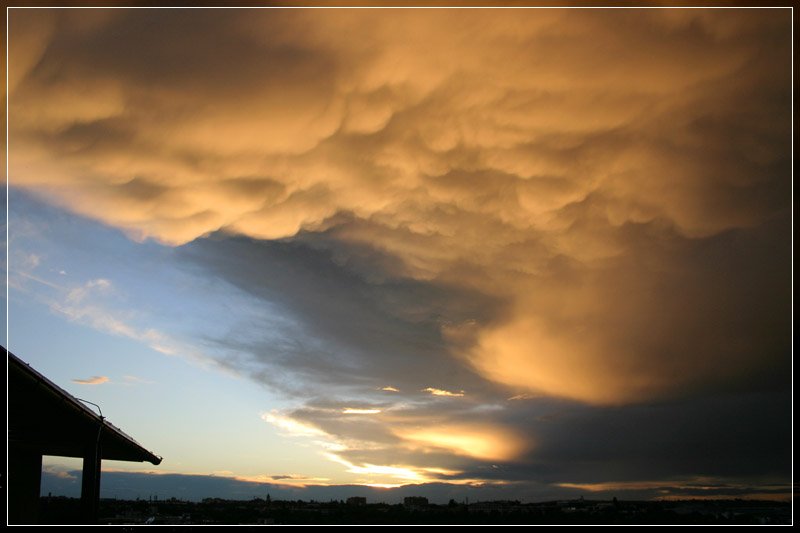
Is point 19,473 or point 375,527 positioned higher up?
point 19,473

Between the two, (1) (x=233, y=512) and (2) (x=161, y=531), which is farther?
(1) (x=233, y=512)

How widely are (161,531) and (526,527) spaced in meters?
32.5

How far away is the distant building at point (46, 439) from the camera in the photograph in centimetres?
1130

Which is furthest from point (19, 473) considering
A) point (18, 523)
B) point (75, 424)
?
point (75, 424)

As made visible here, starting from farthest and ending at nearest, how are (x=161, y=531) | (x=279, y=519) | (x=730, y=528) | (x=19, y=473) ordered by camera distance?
(x=279, y=519) → (x=730, y=528) → (x=161, y=531) → (x=19, y=473)

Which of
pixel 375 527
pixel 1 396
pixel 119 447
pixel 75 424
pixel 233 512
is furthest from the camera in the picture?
pixel 233 512

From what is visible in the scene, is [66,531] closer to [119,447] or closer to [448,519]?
[119,447]

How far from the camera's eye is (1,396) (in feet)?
36.7

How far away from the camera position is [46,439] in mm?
18547

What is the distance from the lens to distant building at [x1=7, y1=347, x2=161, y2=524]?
1130 centimetres

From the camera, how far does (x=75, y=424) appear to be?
15.2 meters

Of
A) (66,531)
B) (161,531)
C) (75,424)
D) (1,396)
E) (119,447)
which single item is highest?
(1,396)

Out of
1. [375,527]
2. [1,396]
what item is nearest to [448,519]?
[375,527]

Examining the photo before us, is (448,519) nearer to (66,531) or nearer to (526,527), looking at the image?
(526,527)
